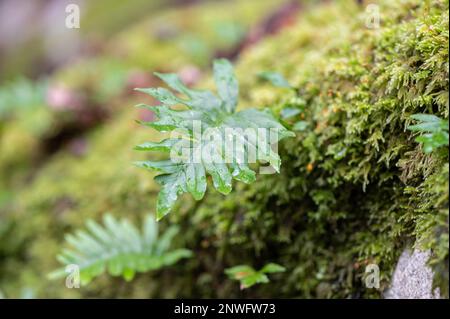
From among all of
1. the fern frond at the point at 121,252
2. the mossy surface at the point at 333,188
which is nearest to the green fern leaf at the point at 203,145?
the mossy surface at the point at 333,188

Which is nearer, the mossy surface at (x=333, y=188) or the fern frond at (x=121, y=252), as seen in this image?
the mossy surface at (x=333, y=188)

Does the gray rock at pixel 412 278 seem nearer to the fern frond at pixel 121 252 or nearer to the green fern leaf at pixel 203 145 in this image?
the green fern leaf at pixel 203 145

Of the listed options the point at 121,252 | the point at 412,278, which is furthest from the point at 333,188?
the point at 121,252

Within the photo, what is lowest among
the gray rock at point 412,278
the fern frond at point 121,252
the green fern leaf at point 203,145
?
the gray rock at point 412,278

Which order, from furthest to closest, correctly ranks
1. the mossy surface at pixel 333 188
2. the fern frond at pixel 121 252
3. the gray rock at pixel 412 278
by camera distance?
the fern frond at pixel 121 252 → the mossy surface at pixel 333 188 → the gray rock at pixel 412 278

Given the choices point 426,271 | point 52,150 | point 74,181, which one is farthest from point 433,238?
point 52,150

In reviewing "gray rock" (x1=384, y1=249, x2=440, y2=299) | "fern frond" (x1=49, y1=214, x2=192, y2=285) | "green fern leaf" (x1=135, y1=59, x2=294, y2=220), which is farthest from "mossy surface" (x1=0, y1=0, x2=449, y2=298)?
"green fern leaf" (x1=135, y1=59, x2=294, y2=220)
